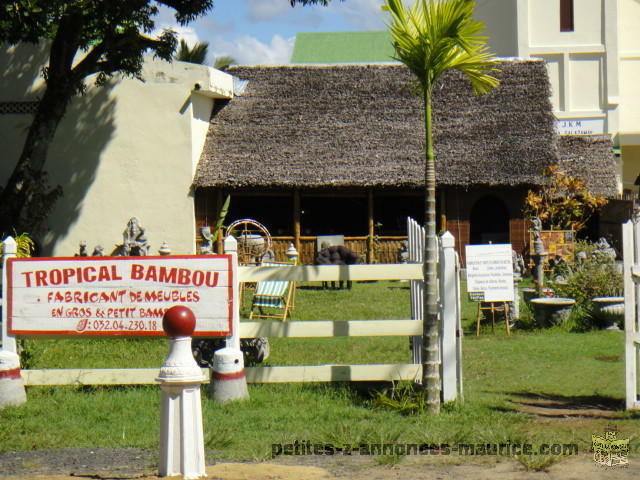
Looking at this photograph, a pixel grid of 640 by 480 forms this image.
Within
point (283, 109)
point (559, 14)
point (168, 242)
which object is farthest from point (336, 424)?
point (559, 14)

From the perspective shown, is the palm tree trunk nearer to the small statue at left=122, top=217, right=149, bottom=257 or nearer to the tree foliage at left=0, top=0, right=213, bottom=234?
the tree foliage at left=0, top=0, right=213, bottom=234

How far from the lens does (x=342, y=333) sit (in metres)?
8.81

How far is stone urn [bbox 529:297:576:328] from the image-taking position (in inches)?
567

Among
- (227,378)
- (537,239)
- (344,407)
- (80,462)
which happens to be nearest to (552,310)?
(537,239)

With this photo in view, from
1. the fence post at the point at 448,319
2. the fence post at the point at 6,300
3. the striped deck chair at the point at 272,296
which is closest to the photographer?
the fence post at the point at 448,319

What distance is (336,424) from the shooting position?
7918 mm

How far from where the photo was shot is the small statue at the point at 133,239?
823 inches

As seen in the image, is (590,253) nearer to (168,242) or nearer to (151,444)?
(168,242)

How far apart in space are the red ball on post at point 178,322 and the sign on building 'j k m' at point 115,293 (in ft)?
9.62

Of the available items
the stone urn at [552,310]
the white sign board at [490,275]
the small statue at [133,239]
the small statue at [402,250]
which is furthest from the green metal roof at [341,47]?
the white sign board at [490,275]

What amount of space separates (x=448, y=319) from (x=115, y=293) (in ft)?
10.4

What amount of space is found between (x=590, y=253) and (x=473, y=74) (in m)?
10.6

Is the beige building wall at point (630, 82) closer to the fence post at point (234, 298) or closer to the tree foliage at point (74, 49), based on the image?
the tree foliage at point (74, 49)

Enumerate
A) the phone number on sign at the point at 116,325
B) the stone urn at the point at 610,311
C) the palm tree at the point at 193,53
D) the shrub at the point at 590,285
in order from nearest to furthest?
the phone number on sign at the point at 116,325 < the stone urn at the point at 610,311 < the shrub at the point at 590,285 < the palm tree at the point at 193,53
